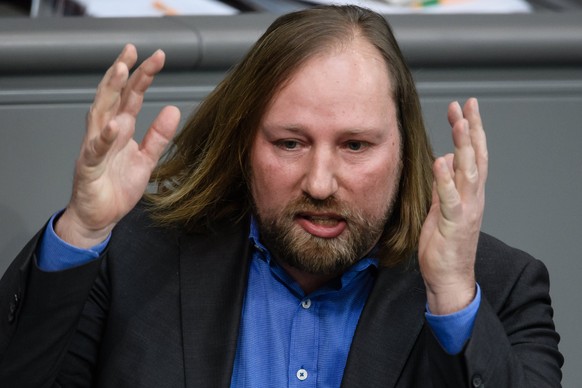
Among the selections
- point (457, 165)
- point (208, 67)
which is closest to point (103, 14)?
point (208, 67)

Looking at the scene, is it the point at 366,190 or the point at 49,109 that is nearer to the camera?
the point at 366,190

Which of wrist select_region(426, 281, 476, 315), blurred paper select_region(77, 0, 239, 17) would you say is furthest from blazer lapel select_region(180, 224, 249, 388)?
blurred paper select_region(77, 0, 239, 17)

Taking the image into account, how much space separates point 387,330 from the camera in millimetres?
1856

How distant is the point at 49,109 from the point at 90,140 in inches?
23.5

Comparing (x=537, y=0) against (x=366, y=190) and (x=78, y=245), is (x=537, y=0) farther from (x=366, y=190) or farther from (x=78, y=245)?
(x=78, y=245)

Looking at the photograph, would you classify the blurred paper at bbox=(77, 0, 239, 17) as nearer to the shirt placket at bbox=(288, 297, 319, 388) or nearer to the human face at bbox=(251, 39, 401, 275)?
the human face at bbox=(251, 39, 401, 275)

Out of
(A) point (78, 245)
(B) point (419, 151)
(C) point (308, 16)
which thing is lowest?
(A) point (78, 245)

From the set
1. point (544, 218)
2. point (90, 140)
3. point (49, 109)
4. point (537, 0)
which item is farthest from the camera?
point (537, 0)

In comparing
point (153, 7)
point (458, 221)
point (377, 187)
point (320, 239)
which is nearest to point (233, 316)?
point (320, 239)

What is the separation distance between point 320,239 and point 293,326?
5.9 inches

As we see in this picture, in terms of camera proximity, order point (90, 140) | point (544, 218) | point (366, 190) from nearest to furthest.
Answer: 1. point (90, 140)
2. point (366, 190)
3. point (544, 218)

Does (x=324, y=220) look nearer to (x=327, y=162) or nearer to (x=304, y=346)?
(x=327, y=162)

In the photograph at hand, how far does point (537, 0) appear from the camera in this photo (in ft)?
8.52

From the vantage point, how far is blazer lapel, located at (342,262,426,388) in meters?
1.82
